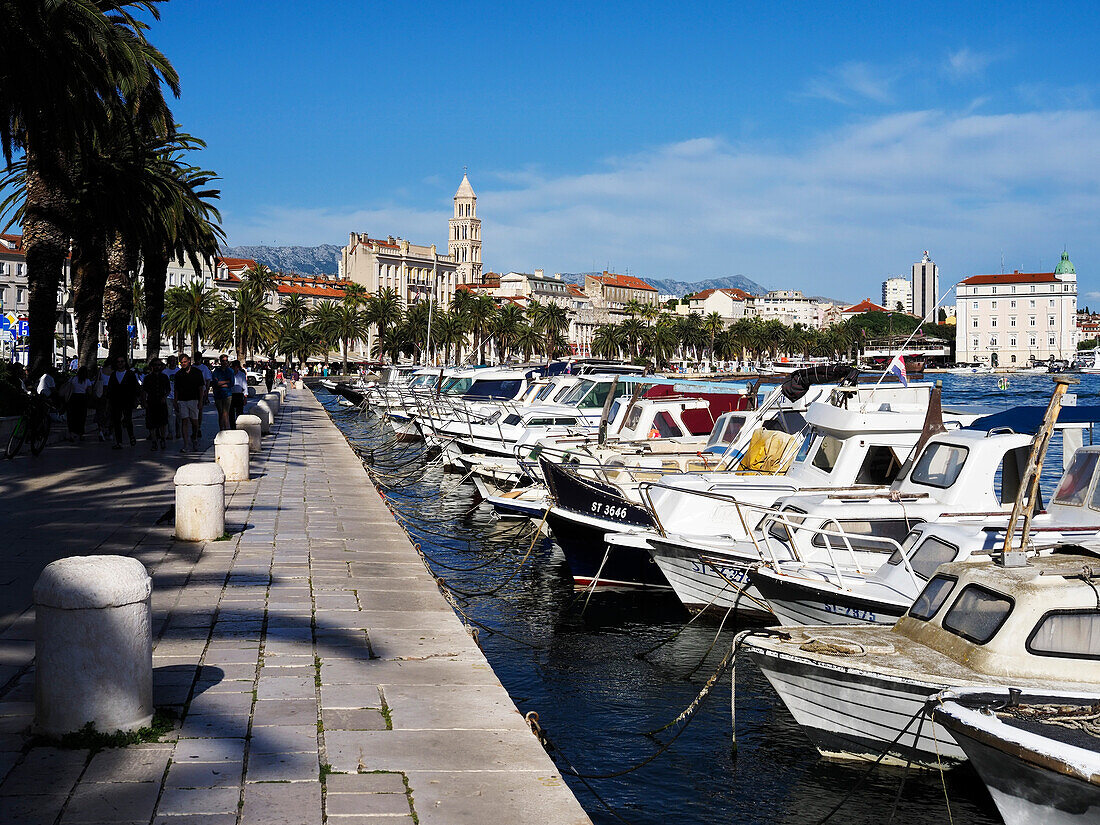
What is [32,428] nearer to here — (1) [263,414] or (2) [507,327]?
(1) [263,414]

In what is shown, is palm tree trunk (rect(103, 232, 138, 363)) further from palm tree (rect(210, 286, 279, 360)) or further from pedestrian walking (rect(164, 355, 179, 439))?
palm tree (rect(210, 286, 279, 360))

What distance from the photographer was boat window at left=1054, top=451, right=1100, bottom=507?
534 inches

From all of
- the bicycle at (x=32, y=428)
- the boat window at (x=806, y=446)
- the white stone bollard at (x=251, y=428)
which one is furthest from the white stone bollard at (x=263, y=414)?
the boat window at (x=806, y=446)

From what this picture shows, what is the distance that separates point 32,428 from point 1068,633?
21.1 metres

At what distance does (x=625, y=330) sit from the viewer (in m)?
166

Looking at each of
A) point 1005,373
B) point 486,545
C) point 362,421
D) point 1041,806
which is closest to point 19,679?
point 1041,806

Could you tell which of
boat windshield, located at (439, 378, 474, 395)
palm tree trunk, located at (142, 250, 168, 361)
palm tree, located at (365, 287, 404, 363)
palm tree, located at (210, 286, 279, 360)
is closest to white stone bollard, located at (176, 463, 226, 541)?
palm tree trunk, located at (142, 250, 168, 361)

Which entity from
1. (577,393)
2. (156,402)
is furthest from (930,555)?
(577,393)

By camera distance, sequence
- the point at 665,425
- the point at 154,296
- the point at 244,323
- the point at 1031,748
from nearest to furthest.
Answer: the point at 1031,748 → the point at 665,425 → the point at 154,296 → the point at 244,323

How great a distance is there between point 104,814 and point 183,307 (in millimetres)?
119694

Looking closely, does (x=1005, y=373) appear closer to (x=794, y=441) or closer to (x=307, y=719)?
(x=794, y=441)

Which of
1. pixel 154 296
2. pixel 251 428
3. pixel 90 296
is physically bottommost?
pixel 251 428

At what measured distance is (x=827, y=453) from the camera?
17.7 meters

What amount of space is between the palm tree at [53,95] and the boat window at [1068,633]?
2258cm
